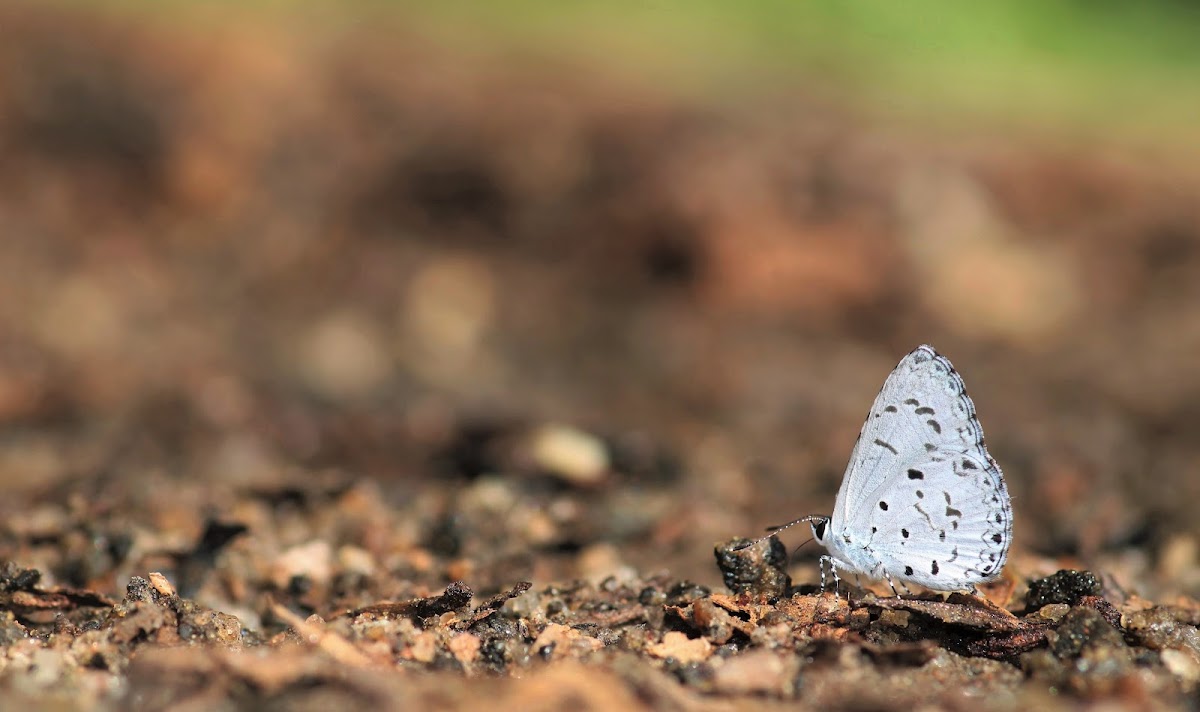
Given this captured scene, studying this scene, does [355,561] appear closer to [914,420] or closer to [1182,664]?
[914,420]

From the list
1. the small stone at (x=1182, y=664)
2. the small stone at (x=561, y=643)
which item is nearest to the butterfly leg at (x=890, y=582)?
the small stone at (x=1182, y=664)

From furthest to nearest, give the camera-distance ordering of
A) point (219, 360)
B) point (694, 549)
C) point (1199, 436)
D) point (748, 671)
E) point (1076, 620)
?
point (219, 360) < point (1199, 436) < point (694, 549) < point (1076, 620) < point (748, 671)

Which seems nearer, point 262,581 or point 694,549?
point 262,581

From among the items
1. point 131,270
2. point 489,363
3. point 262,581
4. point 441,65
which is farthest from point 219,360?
point 262,581

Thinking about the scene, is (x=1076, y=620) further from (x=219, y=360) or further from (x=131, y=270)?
(x=131, y=270)

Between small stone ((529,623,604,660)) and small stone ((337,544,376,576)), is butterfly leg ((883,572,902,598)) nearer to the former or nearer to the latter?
small stone ((529,623,604,660))

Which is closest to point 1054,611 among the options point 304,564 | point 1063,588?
point 1063,588

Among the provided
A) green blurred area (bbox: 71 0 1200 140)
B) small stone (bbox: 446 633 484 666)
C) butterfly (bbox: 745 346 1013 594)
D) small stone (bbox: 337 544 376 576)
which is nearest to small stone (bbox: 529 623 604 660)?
small stone (bbox: 446 633 484 666)

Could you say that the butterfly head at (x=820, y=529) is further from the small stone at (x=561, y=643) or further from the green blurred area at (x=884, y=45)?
the green blurred area at (x=884, y=45)
